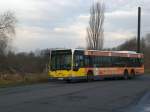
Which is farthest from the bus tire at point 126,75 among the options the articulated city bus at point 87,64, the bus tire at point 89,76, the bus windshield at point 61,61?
the bus windshield at point 61,61

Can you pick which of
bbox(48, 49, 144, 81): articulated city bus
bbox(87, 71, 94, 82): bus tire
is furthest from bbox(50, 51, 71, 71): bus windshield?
bbox(87, 71, 94, 82): bus tire

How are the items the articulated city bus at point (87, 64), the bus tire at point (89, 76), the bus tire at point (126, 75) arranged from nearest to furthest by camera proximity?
the articulated city bus at point (87, 64)
the bus tire at point (89, 76)
the bus tire at point (126, 75)

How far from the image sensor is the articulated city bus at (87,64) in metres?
35.0

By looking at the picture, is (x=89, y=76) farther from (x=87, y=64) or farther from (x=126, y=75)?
(x=126, y=75)

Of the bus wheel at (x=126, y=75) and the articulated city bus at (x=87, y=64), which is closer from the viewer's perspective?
the articulated city bus at (x=87, y=64)

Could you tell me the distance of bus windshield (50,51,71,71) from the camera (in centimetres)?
3503

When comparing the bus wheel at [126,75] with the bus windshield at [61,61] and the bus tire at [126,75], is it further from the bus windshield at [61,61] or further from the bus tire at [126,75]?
the bus windshield at [61,61]

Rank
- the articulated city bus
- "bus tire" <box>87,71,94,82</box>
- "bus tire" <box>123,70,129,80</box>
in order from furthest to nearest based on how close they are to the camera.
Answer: "bus tire" <box>123,70,129,80</box>, "bus tire" <box>87,71,94,82</box>, the articulated city bus

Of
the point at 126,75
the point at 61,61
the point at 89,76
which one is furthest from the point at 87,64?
the point at 126,75

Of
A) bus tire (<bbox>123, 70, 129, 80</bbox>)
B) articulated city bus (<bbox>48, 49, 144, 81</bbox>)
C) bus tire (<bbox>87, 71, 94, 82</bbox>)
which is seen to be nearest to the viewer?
articulated city bus (<bbox>48, 49, 144, 81</bbox>)

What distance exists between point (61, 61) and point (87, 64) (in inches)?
99.1

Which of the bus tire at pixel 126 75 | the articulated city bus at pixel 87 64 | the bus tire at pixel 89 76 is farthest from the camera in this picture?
the bus tire at pixel 126 75

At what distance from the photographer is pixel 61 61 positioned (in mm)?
35375

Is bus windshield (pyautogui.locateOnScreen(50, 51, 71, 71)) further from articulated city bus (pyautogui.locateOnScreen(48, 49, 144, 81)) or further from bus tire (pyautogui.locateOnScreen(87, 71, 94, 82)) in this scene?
bus tire (pyautogui.locateOnScreen(87, 71, 94, 82))
